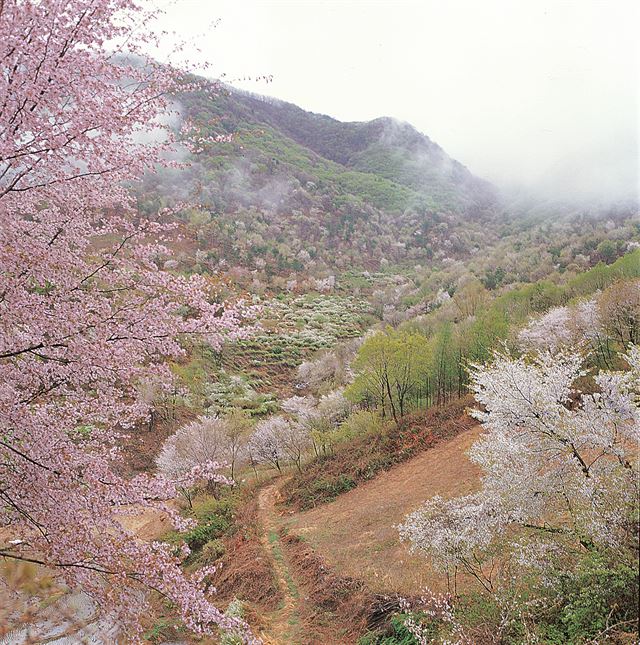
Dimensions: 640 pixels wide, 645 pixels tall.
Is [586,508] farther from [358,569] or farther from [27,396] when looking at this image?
[358,569]

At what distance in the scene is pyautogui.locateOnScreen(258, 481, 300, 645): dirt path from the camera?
12930 millimetres

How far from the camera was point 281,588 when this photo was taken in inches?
634

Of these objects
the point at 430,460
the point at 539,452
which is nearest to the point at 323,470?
the point at 430,460

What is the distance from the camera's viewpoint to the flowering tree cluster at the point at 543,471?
6.68 meters

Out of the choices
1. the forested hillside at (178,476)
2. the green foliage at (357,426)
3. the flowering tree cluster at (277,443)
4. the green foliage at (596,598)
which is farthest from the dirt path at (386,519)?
the flowering tree cluster at (277,443)

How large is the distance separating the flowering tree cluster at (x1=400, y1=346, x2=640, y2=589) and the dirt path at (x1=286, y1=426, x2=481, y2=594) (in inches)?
146

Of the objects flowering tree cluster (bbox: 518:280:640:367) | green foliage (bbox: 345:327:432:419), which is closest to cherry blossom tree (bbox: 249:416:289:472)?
green foliage (bbox: 345:327:432:419)

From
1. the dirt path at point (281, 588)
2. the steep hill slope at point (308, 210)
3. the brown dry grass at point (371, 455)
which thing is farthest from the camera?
the steep hill slope at point (308, 210)

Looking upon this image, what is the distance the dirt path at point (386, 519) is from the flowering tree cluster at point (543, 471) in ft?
12.2

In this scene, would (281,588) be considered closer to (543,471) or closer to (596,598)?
(543,471)

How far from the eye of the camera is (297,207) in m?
153

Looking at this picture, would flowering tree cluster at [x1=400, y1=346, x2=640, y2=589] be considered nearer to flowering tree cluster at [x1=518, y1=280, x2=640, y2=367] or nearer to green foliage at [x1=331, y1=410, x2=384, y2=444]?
flowering tree cluster at [x1=518, y1=280, x2=640, y2=367]

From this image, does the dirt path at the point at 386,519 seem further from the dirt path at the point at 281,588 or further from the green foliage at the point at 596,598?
the green foliage at the point at 596,598

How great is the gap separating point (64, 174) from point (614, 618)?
8.22 metres
